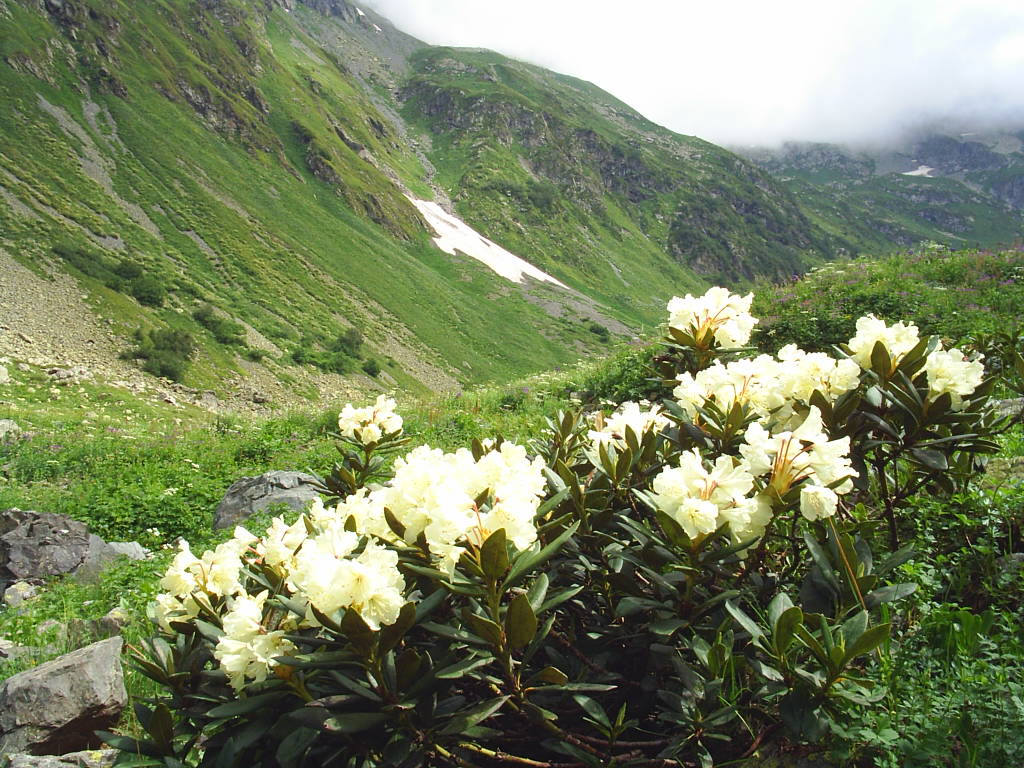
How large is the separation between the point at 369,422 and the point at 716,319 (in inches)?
90.0

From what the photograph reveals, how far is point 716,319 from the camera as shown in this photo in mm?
2568

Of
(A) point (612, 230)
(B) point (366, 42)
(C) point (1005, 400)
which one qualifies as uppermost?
(B) point (366, 42)

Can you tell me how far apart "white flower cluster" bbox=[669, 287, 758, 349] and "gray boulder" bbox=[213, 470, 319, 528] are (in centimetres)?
554

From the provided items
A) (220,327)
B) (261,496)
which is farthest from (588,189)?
(261,496)

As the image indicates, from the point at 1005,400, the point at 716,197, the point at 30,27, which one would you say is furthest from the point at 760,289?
the point at 716,197

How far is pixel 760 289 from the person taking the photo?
11.2 m

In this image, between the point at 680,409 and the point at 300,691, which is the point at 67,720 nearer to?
the point at 300,691

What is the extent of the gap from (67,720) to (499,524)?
281 centimetres

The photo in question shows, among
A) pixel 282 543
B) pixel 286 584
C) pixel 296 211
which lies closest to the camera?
pixel 286 584

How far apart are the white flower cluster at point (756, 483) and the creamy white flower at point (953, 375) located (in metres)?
0.62

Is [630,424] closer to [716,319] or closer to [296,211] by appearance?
[716,319]

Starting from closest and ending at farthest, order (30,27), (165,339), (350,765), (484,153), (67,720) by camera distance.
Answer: (350,765)
(67,720)
(165,339)
(30,27)
(484,153)

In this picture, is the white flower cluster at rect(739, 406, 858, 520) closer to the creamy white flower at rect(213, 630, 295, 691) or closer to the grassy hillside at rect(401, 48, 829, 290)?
the creamy white flower at rect(213, 630, 295, 691)

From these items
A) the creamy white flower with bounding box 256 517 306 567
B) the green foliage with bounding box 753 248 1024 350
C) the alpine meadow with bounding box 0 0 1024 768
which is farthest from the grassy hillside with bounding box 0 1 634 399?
the creamy white flower with bounding box 256 517 306 567
